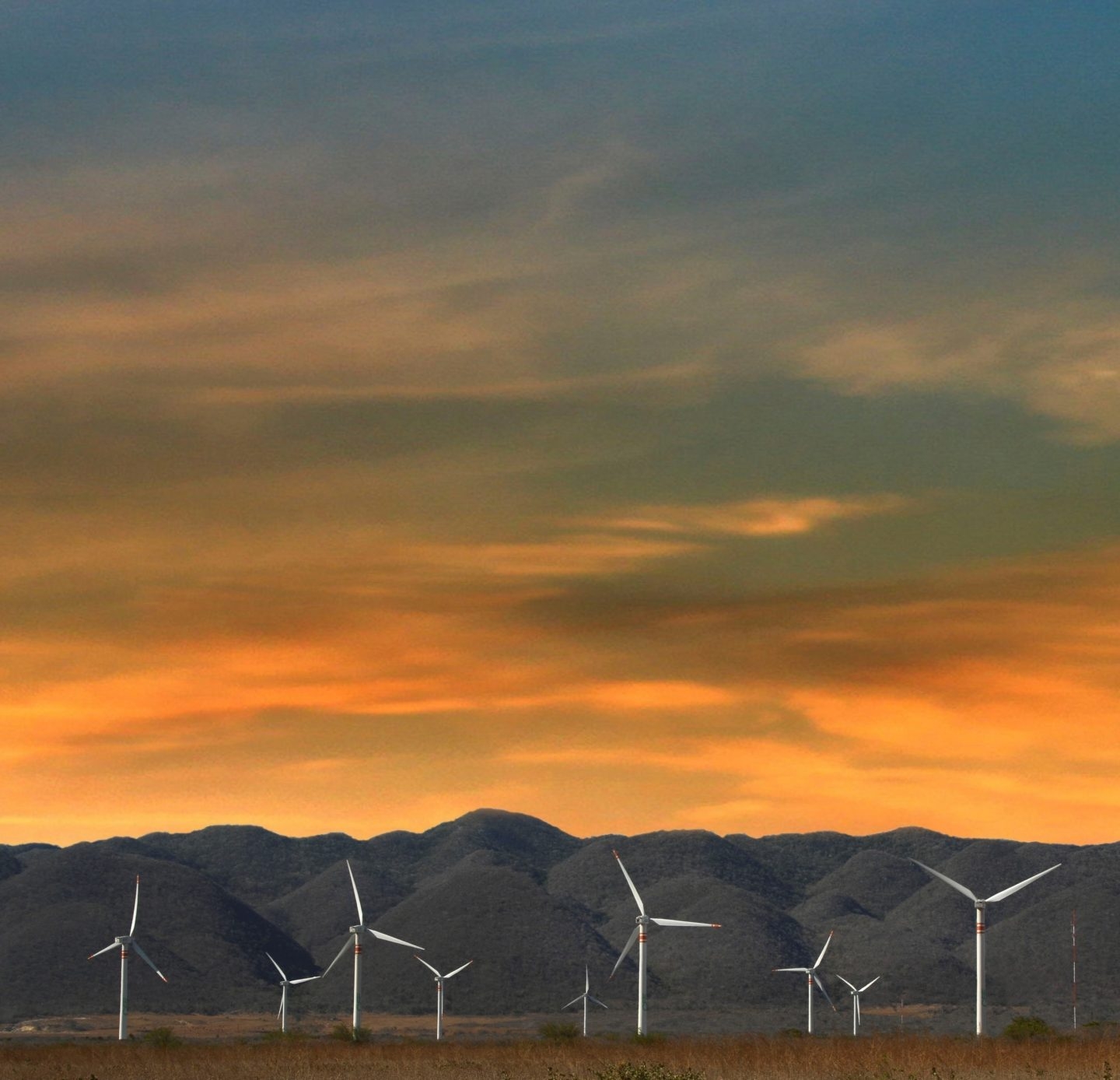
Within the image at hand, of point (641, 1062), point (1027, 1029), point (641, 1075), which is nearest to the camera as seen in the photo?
point (641, 1075)

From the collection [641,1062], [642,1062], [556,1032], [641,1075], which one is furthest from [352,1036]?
[641,1075]

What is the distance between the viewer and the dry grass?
50594 mm

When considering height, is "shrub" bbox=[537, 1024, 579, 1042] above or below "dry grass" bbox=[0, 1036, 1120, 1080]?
below

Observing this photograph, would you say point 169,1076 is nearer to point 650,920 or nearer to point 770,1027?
point 650,920

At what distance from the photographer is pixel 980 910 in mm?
90375

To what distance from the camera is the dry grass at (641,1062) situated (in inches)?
1992

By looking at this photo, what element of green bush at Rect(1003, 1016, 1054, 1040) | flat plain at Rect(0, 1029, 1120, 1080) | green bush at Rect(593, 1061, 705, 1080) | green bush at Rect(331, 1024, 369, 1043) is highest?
green bush at Rect(593, 1061, 705, 1080)

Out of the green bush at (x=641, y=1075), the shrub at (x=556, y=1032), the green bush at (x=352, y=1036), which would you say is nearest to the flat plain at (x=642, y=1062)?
the green bush at (x=641, y=1075)

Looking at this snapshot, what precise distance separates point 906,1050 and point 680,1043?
15.2 meters

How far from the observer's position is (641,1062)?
5588 centimetres

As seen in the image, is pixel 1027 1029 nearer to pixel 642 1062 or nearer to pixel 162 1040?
pixel 642 1062

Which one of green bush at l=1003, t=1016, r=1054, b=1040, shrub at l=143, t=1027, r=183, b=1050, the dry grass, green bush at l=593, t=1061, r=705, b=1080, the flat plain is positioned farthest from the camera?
shrub at l=143, t=1027, r=183, b=1050

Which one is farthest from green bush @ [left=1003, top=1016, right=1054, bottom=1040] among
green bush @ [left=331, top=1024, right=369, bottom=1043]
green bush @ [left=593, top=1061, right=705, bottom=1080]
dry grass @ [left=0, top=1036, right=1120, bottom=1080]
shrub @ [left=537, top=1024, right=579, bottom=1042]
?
green bush @ [left=593, top=1061, right=705, bottom=1080]

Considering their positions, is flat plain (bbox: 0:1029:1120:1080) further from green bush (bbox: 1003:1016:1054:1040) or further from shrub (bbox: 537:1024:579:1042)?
shrub (bbox: 537:1024:579:1042)
